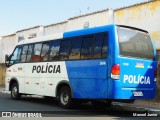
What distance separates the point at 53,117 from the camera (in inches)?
438

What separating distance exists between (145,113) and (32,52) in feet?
20.0

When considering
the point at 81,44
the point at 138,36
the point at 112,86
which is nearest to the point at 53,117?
the point at 112,86

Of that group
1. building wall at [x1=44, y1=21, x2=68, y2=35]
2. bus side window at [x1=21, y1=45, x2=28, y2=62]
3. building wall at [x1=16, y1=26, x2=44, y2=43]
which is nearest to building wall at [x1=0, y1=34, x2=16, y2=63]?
building wall at [x1=16, y1=26, x2=44, y2=43]

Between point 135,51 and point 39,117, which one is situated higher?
point 135,51

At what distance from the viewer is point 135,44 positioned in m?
12.3

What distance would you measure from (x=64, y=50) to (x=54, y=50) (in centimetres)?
71

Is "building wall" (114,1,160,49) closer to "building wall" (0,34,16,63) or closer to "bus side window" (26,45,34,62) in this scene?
"bus side window" (26,45,34,62)

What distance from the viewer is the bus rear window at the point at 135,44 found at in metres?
12.0

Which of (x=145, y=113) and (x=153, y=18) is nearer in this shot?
(x=145, y=113)

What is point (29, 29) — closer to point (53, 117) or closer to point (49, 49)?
point (49, 49)

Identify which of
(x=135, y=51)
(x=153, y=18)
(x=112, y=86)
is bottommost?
(x=112, y=86)

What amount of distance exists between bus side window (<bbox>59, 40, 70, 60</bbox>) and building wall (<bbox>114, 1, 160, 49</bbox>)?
5061 millimetres

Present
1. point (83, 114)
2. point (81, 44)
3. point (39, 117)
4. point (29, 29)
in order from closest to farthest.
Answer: point (39, 117) → point (83, 114) → point (81, 44) → point (29, 29)

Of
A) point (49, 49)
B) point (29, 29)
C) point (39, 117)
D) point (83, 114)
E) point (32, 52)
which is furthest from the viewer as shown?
point (29, 29)
